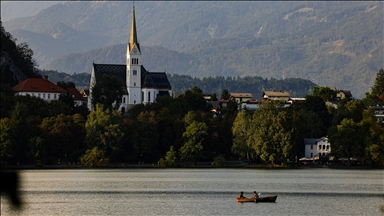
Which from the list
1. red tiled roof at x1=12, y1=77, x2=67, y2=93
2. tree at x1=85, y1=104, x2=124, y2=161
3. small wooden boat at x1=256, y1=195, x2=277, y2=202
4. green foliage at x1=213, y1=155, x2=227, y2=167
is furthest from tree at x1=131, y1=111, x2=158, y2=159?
small wooden boat at x1=256, y1=195, x2=277, y2=202

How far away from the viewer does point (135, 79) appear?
18675cm

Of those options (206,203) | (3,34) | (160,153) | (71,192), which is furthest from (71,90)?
(206,203)

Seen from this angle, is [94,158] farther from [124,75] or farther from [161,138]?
[124,75]

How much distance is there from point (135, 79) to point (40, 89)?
3149cm

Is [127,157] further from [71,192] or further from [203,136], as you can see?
[71,192]

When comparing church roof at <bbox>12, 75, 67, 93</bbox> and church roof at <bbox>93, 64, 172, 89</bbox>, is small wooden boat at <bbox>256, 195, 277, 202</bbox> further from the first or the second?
church roof at <bbox>93, 64, 172, 89</bbox>

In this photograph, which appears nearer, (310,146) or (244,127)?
(244,127)

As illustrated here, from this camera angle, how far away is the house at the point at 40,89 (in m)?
157

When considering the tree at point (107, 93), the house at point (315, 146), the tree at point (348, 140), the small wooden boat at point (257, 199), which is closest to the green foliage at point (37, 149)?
the tree at point (348, 140)

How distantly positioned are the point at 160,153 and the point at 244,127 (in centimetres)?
1310

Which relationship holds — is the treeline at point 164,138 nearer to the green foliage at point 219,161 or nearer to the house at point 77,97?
the green foliage at point 219,161

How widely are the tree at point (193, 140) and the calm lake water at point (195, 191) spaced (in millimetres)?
7369

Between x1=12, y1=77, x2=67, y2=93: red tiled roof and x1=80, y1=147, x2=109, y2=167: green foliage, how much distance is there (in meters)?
47.7

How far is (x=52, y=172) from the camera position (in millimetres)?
100188
